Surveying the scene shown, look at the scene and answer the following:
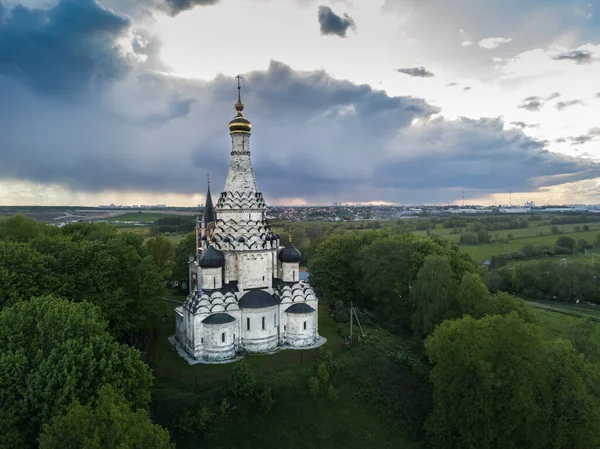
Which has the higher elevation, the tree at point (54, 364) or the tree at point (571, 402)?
the tree at point (54, 364)

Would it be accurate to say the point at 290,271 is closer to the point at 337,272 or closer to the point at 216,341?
the point at 216,341

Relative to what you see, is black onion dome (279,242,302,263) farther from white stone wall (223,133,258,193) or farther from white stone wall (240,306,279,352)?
white stone wall (223,133,258,193)

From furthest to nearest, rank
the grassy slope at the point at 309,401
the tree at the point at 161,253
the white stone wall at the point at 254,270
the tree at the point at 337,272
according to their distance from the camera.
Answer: the tree at the point at 161,253 → the tree at the point at 337,272 → the white stone wall at the point at 254,270 → the grassy slope at the point at 309,401

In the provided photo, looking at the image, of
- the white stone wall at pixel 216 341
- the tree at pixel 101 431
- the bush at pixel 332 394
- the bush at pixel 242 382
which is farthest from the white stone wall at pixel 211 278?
the tree at pixel 101 431

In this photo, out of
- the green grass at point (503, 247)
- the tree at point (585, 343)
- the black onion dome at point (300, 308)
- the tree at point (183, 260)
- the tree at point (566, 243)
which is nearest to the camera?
the tree at point (585, 343)

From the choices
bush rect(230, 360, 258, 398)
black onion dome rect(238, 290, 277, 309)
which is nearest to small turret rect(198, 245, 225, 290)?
black onion dome rect(238, 290, 277, 309)

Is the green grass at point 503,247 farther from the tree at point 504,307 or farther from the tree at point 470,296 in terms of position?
the tree at point 504,307

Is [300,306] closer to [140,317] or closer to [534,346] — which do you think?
[140,317]

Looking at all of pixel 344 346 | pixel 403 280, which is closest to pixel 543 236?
pixel 403 280

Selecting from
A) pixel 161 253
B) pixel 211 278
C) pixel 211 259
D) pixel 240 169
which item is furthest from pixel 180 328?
pixel 161 253
